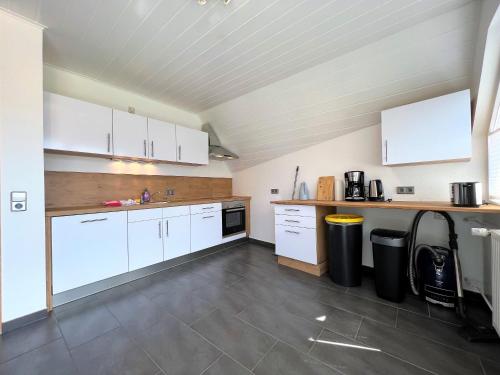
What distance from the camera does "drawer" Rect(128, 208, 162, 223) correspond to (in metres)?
2.40

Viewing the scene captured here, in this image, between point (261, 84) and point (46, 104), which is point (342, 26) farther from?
point (46, 104)

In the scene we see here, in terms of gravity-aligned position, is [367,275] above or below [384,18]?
below

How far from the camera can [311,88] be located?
237cm

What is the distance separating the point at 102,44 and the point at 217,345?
2813 mm

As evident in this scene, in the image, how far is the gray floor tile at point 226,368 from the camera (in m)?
1.20

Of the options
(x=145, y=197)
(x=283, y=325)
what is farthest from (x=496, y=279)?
(x=145, y=197)

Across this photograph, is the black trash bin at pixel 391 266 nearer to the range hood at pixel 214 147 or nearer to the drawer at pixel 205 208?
the drawer at pixel 205 208

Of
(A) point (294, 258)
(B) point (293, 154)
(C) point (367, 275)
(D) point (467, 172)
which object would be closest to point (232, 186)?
(B) point (293, 154)

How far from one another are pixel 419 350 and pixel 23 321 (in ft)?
9.98

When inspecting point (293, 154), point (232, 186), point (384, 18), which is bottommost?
point (232, 186)

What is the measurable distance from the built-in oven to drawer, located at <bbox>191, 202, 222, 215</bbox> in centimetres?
16

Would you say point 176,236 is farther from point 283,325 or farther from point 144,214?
point 283,325

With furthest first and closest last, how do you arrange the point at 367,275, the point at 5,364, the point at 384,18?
the point at 367,275 < the point at 384,18 < the point at 5,364

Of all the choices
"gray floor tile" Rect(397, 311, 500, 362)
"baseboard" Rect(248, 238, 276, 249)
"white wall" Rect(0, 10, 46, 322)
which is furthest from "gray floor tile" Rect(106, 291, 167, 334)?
"baseboard" Rect(248, 238, 276, 249)
